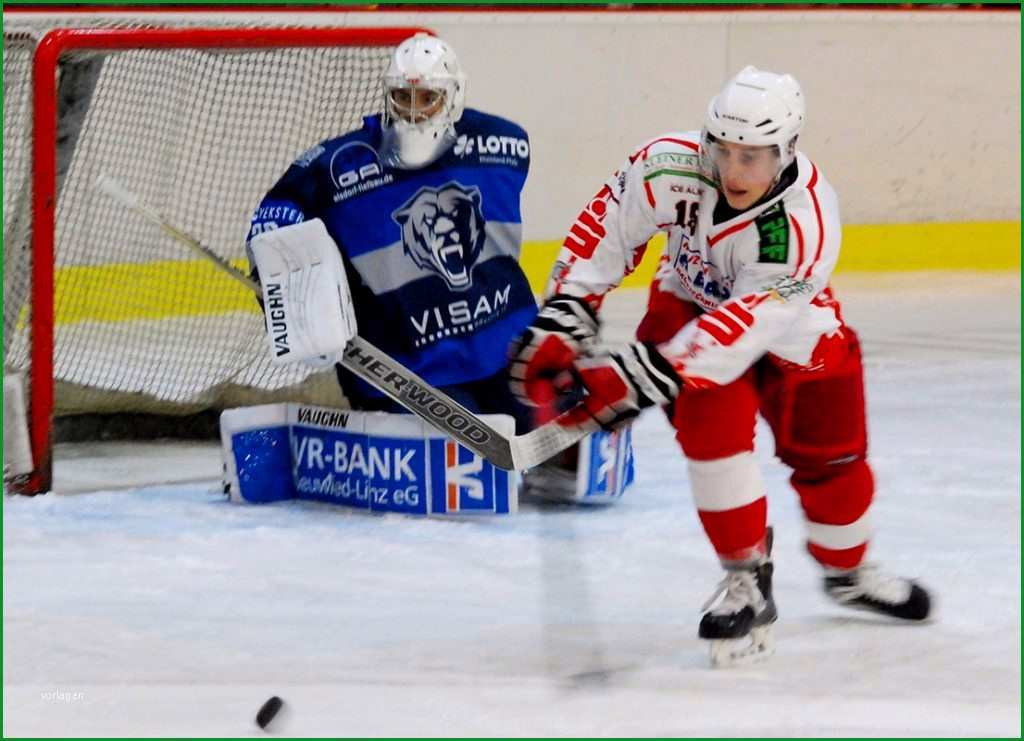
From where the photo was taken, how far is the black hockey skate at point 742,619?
2.18 metres

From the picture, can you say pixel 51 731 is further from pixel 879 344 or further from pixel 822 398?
pixel 879 344

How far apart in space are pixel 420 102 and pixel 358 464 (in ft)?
2.14

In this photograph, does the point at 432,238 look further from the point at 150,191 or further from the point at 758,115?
the point at 758,115

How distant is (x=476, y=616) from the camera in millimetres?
2439

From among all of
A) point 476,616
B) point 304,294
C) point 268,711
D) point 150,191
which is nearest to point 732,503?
point 476,616

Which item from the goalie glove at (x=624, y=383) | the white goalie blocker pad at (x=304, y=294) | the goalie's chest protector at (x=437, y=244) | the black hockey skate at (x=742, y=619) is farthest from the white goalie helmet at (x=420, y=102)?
the black hockey skate at (x=742, y=619)

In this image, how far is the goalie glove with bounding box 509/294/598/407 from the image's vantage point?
2.18 metres

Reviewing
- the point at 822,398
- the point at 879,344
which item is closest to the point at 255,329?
the point at 822,398

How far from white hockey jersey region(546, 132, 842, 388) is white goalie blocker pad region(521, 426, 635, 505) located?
0.70 m

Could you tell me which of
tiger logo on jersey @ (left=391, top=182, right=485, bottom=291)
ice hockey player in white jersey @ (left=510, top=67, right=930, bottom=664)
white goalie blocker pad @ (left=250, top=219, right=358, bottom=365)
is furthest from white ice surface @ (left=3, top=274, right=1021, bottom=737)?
tiger logo on jersey @ (left=391, top=182, right=485, bottom=291)

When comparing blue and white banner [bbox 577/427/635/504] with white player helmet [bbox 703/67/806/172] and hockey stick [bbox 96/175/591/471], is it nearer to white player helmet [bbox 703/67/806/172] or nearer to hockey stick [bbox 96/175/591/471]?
hockey stick [bbox 96/175/591/471]

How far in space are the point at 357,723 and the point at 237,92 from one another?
2185 mm

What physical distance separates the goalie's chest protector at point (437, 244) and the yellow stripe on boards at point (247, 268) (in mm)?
553

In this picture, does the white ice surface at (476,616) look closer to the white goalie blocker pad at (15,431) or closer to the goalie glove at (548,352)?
the white goalie blocker pad at (15,431)
